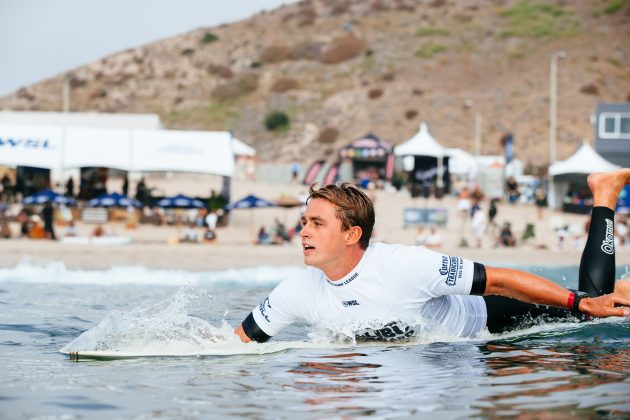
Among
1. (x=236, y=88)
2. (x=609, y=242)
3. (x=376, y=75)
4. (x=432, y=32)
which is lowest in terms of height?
(x=609, y=242)

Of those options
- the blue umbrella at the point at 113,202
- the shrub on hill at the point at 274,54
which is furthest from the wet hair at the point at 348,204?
the shrub on hill at the point at 274,54

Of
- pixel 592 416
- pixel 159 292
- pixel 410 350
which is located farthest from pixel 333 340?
pixel 159 292

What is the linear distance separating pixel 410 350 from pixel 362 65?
75.7 m

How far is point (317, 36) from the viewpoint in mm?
88562

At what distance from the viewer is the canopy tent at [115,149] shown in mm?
26703

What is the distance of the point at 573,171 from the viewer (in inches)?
1352

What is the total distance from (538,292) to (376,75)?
240 feet

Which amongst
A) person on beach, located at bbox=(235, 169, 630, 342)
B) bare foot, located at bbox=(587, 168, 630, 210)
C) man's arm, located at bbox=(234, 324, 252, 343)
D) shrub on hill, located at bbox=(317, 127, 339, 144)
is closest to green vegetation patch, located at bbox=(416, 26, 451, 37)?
shrub on hill, located at bbox=(317, 127, 339, 144)

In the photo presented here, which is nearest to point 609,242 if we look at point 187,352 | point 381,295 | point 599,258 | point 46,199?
point 599,258

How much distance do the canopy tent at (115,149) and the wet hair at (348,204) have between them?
73.0 ft

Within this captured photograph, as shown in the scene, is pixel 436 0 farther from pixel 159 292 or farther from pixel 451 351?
pixel 451 351

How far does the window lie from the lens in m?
37.8

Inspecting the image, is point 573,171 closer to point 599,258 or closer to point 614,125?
point 614,125

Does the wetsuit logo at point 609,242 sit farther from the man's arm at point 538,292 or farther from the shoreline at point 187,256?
the shoreline at point 187,256
